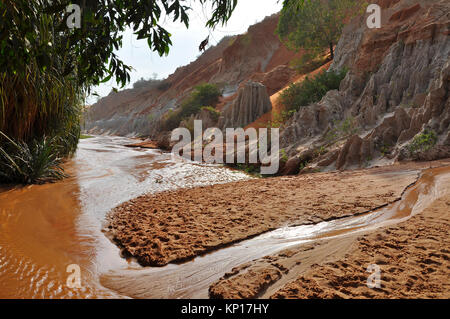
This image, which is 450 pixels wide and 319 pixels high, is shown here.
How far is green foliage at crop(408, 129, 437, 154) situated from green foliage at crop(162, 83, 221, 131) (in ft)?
52.7

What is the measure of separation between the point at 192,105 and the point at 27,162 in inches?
703

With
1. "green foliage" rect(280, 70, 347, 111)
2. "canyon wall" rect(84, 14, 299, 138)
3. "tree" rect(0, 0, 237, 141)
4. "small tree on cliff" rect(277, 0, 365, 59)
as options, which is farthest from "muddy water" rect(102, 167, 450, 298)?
"small tree on cliff" rect(277, 0, 365, 59)

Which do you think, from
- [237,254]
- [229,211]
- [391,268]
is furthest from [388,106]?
[237,254]

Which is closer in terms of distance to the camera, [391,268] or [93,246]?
[391,268]

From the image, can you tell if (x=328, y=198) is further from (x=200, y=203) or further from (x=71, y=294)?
(x=71, y=294)

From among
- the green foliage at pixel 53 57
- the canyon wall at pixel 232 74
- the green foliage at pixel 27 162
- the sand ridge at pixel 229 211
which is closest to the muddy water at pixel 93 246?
the sand ridge at pixel 229 211

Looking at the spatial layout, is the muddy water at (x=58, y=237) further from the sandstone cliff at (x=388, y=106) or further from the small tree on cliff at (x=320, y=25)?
the small tree on cliff at (x=320, y=25)

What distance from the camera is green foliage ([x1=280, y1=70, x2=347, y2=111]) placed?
1137 cm

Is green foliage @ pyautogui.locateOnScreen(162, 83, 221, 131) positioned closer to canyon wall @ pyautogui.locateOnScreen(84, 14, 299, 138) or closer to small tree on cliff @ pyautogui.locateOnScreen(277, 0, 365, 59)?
canyon wall @ pyautogui.locateOnScreen(84, 14, 299, 138)

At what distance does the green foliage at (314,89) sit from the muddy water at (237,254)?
8533 millimetres

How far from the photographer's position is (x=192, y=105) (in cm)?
2177

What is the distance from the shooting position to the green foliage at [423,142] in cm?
527

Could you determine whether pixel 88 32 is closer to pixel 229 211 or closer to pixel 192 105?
pixel 229 211
